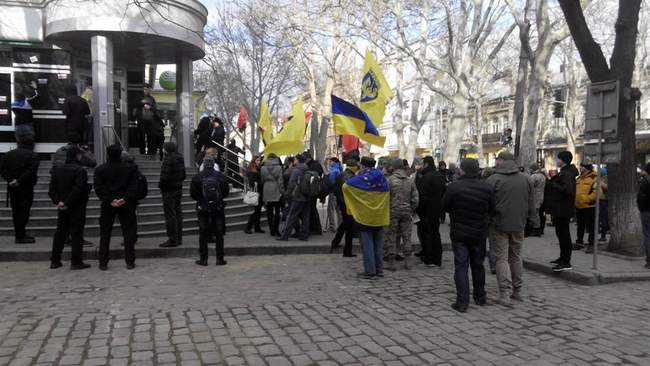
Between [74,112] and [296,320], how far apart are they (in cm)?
887

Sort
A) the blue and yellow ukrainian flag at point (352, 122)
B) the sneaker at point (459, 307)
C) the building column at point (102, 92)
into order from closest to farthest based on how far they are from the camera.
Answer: the sneaker at point (459, 307)
the blue and yellow ukrainian flag at point (352, 122)
the building column at point (102, 92)

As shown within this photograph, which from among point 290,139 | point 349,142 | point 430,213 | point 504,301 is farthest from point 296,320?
point 349,142

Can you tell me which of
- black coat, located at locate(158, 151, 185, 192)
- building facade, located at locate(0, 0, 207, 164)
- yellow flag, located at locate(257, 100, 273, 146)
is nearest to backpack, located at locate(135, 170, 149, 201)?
black coat, located at locate(158, 151, 185, 192)

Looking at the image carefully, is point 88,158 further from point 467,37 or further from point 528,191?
point 467,37

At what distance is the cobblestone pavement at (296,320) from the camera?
461 cm

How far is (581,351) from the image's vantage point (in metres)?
4.82

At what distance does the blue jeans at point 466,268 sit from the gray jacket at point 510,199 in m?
0.49

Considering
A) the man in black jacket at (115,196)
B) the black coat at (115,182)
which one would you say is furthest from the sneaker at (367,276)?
the black coat at (115,182)

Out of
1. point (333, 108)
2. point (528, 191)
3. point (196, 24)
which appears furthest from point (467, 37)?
point (528, 191)

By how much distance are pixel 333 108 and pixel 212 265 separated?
3.74 meters

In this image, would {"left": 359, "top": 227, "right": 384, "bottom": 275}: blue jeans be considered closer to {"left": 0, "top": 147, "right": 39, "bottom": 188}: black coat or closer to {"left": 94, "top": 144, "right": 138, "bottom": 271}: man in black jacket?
{"left": 94, "top": 144, "right": 138, "bottom": 271}: man in black jacket

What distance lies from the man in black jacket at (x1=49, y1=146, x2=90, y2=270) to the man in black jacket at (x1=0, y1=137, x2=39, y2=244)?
5.31 ft

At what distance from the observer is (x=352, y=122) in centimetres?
1017

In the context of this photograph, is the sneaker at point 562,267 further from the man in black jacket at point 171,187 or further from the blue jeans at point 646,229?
the man in black jacket at point 171,187
